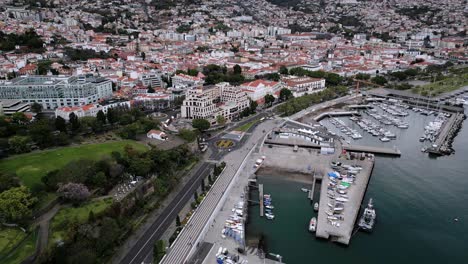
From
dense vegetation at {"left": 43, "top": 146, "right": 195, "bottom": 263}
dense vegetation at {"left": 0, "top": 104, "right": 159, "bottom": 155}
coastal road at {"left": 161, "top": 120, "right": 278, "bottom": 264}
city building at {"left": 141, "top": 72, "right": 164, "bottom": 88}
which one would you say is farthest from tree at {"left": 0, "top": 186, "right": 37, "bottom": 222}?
city building at {"left": 141, "top": 72, "right": 164, "bottom": 88}

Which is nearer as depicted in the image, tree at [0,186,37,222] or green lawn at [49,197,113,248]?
tree at [0,186,37,222]

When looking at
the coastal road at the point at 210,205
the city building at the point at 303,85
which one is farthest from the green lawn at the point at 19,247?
the city building at the point at 303,85

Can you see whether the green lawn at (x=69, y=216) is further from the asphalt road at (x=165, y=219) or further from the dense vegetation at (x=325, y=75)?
the dense vegetation at (x=325, y=75)

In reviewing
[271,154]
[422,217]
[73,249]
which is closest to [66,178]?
[73,249]

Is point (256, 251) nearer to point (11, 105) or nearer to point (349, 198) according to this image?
point (349, 198)

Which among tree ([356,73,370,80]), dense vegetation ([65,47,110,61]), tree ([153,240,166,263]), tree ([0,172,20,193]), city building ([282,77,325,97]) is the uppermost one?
dense vegetation ([65,47,110,61])

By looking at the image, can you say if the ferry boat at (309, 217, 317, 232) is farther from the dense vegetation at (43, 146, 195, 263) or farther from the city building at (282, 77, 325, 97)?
the city building at (282, 77, 325, 97)
